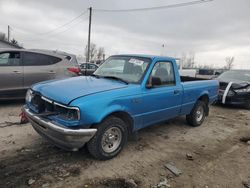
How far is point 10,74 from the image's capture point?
7.07 m

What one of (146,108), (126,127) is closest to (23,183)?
(126,127)

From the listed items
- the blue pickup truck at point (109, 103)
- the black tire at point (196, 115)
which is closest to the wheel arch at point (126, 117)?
the blue pickup truck at point (109, 103)

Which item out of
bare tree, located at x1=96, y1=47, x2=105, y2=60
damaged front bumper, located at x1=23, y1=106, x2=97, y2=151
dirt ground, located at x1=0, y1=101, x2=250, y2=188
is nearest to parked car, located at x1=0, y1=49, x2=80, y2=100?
dirt ground, located at x1=0, y1=101, x2=250, y2=188

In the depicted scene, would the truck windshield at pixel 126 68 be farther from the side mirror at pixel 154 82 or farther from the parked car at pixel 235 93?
the parked car at pixel 235 93

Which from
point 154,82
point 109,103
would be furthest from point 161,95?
point 109,103

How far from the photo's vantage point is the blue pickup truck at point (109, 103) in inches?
138

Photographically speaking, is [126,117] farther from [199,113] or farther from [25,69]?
[25,69]

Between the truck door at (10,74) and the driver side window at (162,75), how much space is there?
4.46m

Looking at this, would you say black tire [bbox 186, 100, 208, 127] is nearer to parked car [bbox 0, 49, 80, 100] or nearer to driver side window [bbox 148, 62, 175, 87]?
driver side window [bbox 148, 62, 175, 87]

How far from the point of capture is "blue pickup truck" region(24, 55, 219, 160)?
3.50 meters

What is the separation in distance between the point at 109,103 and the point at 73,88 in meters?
0.66

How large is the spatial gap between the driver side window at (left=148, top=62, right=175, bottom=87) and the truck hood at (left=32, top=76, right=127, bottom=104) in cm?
61

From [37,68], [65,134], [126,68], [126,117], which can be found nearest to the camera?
[65,134]

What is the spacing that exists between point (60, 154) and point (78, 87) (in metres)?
1.22
